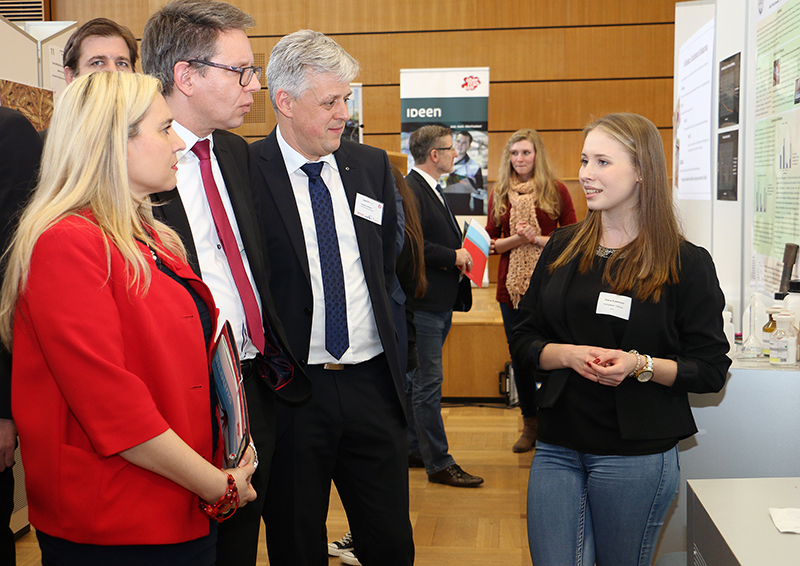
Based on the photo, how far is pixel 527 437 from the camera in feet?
12.6

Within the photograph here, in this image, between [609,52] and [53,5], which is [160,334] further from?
[53,5]

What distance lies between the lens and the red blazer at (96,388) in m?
0.99

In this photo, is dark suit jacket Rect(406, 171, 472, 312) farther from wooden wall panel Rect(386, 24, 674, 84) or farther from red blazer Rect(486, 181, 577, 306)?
wooden wall panel Rect(386, 24, 674, 84)

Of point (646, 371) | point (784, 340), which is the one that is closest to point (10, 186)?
point (646, 371)

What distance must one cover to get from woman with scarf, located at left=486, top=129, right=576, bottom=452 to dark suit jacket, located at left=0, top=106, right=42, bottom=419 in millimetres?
2669

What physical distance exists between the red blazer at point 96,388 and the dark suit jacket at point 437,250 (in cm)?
232

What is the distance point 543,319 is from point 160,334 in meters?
1.03

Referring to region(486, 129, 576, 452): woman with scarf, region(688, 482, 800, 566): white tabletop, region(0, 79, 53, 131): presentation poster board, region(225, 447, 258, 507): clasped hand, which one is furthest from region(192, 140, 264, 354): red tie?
region(486, 129, 576, 452): woman with scarf

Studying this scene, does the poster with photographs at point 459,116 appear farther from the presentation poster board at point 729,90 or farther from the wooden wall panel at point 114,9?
the presentation poster board at point 729,90

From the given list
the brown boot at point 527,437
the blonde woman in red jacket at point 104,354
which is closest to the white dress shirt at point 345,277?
the blonde woman in red jacket at point 104,354

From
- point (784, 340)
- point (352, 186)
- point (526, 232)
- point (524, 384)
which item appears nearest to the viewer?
point (352, 186)

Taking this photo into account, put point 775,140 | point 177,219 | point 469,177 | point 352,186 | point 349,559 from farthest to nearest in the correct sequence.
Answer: point 469,177
point 349,559
point 775,140
point 352,186
point 177,219

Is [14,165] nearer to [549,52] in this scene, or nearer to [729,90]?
[729,90]

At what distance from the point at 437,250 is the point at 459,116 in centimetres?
313
